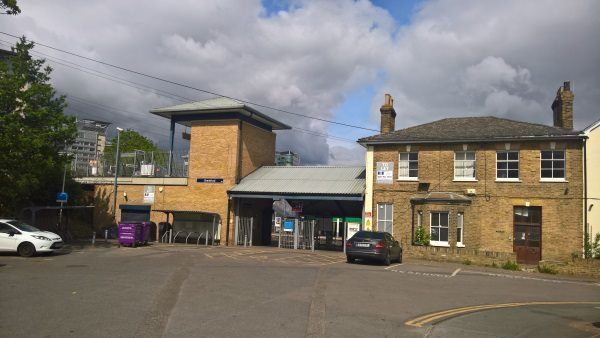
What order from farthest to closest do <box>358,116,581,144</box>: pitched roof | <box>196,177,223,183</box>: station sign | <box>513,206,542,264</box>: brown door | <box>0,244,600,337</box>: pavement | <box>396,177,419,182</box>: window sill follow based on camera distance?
<box>196,177,223,183</box>: station sign < <box>396,177,419,182</box>: window sill < <box>358,116,581,144</box>: pitched roof < <box>513,206,542,264</box>: brown door < <box>0,244,600,337</box>: pavement

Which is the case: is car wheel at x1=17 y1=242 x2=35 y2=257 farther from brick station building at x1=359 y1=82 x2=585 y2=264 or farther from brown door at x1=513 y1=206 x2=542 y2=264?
brown door at x1=513 y1=206 x2=542 y2=264

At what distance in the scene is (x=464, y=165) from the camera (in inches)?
1051

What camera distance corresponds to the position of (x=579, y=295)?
48.3 feet

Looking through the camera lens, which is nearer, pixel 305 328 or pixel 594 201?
pixel 305 328

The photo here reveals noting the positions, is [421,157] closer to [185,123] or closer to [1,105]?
[185,123]

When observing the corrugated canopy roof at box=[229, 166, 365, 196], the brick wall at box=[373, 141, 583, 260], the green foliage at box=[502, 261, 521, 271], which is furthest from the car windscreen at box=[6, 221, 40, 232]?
the green foliage at box=[502, 261, 521, 271]

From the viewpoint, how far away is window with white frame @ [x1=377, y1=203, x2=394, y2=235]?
27.6 m

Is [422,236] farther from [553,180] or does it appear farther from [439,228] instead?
[553,180]

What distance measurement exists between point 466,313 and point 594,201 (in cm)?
1749

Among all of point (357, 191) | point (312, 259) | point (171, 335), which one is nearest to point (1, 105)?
point (312, 259)

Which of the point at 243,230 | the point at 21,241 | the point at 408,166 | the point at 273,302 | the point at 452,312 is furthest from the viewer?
the point at 243,230

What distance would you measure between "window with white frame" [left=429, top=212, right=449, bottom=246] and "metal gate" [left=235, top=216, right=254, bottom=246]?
11.3m

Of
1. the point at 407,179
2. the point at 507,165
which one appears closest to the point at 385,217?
the point at 407,179

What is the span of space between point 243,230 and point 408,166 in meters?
11.3
